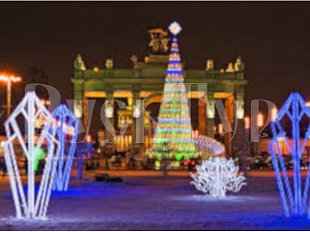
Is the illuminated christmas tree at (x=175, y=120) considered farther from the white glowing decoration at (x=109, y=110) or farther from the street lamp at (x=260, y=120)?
the white glowing decoration at (x=109, y=110)

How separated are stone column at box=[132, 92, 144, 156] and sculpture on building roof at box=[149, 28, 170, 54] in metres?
6.28

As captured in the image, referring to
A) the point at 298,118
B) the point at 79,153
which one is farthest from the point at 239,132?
the point at 298,118

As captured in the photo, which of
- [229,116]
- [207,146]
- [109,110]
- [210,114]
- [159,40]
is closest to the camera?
[207,146]

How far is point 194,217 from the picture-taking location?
739 inches

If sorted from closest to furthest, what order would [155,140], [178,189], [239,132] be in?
[178,189] → [155,140] → [239,132]

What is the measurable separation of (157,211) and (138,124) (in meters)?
67.5

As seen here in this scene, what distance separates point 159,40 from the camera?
87375 mm

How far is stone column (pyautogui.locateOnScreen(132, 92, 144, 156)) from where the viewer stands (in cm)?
8656

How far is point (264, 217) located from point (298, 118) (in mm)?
2624

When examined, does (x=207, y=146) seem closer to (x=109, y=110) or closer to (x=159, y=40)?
(x=109, y=110)

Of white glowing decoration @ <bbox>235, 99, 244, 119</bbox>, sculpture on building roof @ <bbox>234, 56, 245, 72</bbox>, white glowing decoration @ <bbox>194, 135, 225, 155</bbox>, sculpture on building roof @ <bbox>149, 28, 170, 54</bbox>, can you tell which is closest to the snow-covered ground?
white glowing decoration @ <bbox>194, 135, 225, 155</bbox>

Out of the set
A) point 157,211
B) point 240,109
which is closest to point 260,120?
point 240,109

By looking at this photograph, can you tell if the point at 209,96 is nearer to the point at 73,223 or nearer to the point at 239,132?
the point at 239,132

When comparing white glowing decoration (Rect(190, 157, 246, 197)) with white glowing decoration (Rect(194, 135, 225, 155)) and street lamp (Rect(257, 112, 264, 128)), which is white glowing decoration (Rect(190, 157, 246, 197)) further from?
white glowing decoration (Rect(194, 135, 225, 155))
